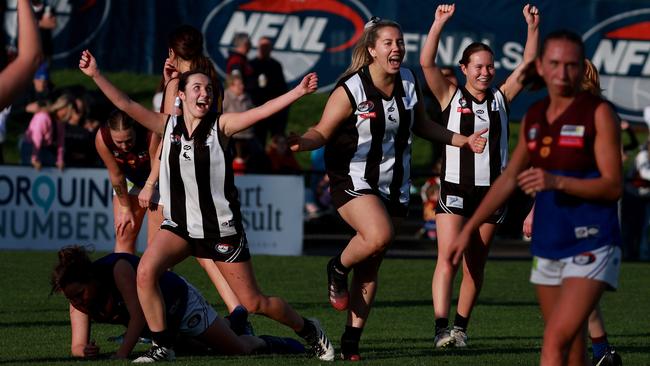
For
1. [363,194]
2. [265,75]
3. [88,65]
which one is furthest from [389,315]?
[265,75]

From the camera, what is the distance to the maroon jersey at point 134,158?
32.1 ft

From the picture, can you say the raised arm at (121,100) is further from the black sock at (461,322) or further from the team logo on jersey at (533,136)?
the team logo on jersey at (533,136)

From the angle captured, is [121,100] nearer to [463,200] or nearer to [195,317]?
[195,317]

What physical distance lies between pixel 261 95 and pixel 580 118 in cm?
1382

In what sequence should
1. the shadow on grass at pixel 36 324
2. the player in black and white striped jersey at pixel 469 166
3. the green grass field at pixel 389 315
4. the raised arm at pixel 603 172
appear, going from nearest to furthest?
1. the raised arm at pixel 603 172
2. the green grass field at pixel 389 315
3. the player in black and white striped jersey at pixel 469 166
4. the shadow on grass at pixel 36 324

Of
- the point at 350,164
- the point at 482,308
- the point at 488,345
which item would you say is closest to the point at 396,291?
the point at 482,308

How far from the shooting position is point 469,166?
31.0 feet

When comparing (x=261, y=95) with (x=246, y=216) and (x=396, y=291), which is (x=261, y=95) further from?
(x=396, y=291)

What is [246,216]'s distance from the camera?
16.7 m

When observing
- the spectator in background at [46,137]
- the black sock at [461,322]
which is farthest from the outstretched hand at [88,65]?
the spectator in background at [46,137]

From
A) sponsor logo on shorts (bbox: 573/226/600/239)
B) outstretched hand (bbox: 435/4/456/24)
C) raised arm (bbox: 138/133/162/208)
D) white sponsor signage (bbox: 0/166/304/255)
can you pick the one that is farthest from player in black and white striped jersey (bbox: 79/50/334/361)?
white sponsor signage (bbox: 0/166/304/255)

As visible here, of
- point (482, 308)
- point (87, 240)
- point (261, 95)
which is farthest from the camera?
point (261, 95)

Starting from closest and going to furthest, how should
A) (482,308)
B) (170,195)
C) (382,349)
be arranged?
(170,195)
(382,349)
(482,308)

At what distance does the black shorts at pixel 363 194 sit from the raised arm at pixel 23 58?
2.84 meters
